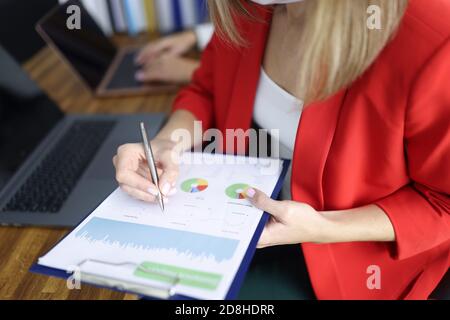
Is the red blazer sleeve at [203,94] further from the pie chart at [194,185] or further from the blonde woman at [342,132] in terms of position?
the pie chart at [194,185]

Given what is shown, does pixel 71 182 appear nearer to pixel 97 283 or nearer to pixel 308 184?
pixel 97 283

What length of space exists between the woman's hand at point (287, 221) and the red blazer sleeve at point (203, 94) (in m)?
0.33

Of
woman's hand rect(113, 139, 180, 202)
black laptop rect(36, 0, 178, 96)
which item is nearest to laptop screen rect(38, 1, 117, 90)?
black laptop rect(36, 0, 178, 96)

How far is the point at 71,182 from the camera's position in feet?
2.63

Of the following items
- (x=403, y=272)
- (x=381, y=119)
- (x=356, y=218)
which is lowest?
(x=403, y=272)

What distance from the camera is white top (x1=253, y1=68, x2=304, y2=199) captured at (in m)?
0.74

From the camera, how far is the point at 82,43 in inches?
44.1

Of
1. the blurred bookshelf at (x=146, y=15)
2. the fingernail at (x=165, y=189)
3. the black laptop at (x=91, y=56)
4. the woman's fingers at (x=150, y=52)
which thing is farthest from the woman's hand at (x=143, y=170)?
the blurred bookshelf at (x=146, y=15)

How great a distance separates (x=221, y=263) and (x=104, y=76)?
2.84 ft

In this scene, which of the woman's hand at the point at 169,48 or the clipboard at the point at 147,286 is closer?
the clipboard at the point at 147,286

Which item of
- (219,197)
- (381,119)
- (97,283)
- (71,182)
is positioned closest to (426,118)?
(381,119)

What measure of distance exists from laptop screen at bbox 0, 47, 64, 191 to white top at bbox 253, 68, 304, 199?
0.51m

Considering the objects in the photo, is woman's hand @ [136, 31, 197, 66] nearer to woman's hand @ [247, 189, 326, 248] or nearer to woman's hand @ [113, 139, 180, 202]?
woman's hand @ [113, 139, 180, 202]

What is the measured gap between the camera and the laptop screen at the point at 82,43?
103cm
